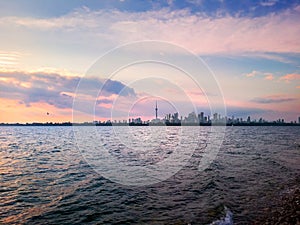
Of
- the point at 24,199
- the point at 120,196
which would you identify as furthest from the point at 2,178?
the point at 120,196

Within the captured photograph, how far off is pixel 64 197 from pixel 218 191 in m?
11.2

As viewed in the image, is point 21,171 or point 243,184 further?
point 21,171

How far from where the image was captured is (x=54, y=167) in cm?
2975

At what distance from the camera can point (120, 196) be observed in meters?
17.9

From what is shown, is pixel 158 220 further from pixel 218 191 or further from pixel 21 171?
pixel 21 171

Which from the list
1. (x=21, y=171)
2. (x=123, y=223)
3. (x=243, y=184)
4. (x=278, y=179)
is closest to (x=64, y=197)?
(x=123, y=223)

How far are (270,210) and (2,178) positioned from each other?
74.3ft

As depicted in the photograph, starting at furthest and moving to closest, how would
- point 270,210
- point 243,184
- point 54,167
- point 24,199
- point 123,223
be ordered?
point 54,167 → point 243,184 → point 24,199 → point 270,210 → point 123,223

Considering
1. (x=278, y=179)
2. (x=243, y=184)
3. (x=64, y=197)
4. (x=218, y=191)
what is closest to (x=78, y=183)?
(x=64, y=197)

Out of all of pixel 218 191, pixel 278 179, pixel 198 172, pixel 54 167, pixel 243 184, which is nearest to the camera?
pixel 218 191

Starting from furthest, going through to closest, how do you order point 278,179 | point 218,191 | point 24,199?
point 278,179, point 218,191, point 24,199

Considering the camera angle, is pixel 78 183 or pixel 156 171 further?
pixel 156 171

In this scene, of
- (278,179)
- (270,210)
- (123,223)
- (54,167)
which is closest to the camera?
(123,223)

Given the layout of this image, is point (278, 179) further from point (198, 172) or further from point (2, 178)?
point (2, 178)
